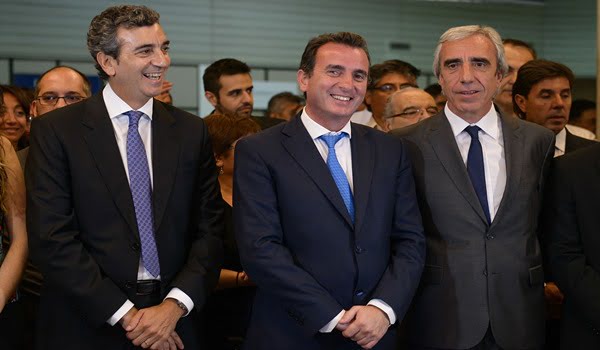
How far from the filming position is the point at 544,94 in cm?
443

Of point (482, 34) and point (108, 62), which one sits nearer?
point (108, 62)

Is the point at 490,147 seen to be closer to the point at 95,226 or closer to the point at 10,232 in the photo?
the point at 95,226

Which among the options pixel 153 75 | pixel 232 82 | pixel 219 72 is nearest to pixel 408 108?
pixel 232 82

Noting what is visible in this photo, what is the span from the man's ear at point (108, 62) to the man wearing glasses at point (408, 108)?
6.74 feet

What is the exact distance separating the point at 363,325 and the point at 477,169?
0.78 metres

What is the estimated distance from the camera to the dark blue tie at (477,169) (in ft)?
9.91

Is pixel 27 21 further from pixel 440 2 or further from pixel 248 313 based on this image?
pixel 248 313

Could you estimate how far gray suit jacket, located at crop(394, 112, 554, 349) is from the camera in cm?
299

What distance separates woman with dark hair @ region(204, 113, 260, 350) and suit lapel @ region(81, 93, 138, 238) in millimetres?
673

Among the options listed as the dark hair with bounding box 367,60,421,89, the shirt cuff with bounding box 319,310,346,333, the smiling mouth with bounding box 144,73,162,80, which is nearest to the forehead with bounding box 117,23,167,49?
the smiling mouth with bounding box 144,73,162,80

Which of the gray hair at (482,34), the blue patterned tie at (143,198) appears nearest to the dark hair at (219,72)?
the gray hair at (482,34)

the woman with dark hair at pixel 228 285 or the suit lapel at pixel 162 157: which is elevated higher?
the suit lapel at pixel 162 157

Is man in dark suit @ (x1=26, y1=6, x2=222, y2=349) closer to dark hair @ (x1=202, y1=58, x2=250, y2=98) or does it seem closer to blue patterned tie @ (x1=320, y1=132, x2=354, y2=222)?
blue patterned tie @ (x1=320, y1=132, x2=354, y2=222)

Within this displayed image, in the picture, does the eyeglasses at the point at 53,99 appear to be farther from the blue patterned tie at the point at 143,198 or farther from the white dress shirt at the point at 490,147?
the white dress shirt at the point at 490,147
